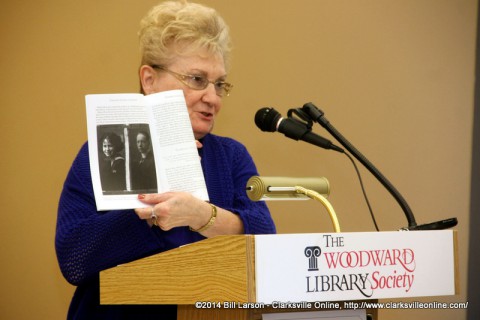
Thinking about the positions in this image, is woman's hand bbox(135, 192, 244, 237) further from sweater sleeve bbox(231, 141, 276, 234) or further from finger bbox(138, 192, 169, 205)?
sweater sleeve bbox(231, 141, 276, 234)

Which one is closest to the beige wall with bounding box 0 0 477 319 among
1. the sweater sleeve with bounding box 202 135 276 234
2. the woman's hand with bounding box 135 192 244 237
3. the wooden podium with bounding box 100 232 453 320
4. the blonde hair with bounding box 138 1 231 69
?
the sweater sleeve with bounding box 202 135 276 234

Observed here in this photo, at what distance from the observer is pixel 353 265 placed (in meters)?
1.38

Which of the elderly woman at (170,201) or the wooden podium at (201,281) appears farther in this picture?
the elderly woman at (170,201)

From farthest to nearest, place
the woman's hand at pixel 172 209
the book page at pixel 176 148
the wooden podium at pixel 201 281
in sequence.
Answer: the book page at pixel 176 148 → the woman's hand at pixel 172 209 → the wooden podium at pixel 201 281

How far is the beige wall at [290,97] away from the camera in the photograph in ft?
10.9

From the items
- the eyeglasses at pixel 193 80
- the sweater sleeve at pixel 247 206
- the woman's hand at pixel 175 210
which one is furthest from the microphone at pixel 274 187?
the eyeglasses at pixel 193 80

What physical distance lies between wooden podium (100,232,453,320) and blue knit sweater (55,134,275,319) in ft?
0.65

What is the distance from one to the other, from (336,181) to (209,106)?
1.39 meters

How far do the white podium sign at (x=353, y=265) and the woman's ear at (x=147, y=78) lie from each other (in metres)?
1.05

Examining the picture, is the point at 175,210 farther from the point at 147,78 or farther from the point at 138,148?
the point at 147,78

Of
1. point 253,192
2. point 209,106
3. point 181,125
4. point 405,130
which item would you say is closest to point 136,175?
point 181,125

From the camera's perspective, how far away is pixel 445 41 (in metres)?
3.52

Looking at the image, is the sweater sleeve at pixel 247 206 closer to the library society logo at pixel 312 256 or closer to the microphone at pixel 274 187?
the microphone at pixel 274 187

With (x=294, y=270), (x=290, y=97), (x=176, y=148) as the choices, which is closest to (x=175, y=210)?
(x=176, y=148)
